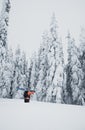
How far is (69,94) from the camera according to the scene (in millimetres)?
32031

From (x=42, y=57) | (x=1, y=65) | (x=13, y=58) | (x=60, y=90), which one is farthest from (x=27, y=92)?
(x=13, y=58)

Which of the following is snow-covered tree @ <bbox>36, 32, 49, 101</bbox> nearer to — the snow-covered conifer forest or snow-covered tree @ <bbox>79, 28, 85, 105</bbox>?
the snow-covered conifer forest

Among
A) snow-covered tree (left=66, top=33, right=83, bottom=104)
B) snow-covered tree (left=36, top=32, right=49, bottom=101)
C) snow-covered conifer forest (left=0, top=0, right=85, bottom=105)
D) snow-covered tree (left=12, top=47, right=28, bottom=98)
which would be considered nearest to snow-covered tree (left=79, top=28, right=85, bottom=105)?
snow-covered conifer forest (left=0, top=0, right=85, bottom=105)

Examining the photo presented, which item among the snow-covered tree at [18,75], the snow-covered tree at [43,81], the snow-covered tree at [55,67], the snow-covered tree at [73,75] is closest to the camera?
the snow-covered tree at [55,67]

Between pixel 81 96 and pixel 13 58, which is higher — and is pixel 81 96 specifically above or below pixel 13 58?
below

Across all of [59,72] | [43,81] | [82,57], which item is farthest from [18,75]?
[82,57]

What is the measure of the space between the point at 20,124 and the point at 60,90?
1005 inches

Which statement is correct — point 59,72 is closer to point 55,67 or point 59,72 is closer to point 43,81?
point 55,67

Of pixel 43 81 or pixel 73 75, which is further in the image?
pixel 43 81

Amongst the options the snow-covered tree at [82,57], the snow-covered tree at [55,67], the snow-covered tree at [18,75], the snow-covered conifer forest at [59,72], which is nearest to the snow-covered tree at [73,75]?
the snow-covered conifer forest at [59,72]

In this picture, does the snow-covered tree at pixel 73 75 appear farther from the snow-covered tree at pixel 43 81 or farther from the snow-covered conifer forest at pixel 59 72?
the snow-covered tree at pixel 43 81

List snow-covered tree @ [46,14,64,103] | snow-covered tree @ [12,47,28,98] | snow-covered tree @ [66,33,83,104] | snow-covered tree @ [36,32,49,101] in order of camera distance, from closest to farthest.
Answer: snow-covered tree @ [46,14,64,103] → snow-covered tree @ [66,33,83,104] → snow-covered tree @ [36,32,49,101] → snow-covered tree @ [12,47,28,98]

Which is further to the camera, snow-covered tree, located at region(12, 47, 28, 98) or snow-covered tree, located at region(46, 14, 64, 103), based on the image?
snow-covered tree, located at region(12, 47, 28, 98)

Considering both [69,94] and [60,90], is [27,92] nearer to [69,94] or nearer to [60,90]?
[60,90]
